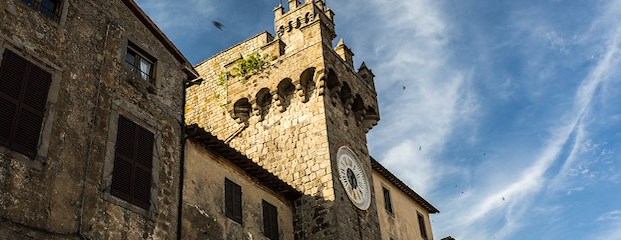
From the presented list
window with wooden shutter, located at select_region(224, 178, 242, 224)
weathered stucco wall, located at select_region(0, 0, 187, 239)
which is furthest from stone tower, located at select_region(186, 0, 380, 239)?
weathered stucco wall, located at select_region(0, 0, 187, 239)

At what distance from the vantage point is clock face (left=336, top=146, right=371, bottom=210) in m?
18.0

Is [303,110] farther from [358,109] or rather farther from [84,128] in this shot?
[84,128]

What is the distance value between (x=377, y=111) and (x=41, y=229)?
14.2m

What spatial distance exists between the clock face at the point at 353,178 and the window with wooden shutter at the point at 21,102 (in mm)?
9783

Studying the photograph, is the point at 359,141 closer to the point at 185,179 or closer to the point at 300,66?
the point at 300,66

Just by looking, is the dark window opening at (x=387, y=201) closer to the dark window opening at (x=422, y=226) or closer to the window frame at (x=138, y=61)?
the dark window opening at (x=422, y=226)

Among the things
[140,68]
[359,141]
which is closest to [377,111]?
[359,141]

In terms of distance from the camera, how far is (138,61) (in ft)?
41.7

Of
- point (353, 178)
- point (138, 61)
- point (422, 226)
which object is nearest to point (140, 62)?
point (138, 61)

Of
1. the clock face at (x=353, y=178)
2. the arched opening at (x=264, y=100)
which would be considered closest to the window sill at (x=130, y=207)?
the clock face at (x=353, y=178)

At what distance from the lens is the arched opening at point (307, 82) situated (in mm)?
18906

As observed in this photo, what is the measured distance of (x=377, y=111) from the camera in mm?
21391

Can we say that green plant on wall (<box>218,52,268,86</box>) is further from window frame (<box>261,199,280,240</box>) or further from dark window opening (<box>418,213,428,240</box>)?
dark window opening (<box>418,213,428,240</box>)

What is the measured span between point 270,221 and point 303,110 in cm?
455
